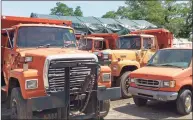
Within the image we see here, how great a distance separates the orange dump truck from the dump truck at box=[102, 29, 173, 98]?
4.53 ft

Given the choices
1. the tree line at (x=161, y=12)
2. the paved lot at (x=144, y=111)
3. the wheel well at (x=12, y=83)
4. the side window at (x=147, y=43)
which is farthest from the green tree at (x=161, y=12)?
the wheel well at (x=12, y=83)

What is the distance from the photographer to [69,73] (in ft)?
17.4

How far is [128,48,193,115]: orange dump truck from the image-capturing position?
6.69 m

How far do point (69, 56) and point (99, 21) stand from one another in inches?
552

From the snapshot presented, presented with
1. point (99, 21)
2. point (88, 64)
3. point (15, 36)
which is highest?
point (99, 21)

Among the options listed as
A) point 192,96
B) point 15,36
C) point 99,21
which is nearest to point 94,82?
point 15,36

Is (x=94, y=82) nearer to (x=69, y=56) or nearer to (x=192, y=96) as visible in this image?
(x=69, y=56)

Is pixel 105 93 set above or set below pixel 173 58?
below

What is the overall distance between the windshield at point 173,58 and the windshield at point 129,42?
7.22 ft

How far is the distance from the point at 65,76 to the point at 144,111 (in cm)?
290

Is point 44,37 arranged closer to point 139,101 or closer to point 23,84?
point 23,84

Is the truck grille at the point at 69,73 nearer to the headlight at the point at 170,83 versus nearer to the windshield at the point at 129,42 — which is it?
the headlight at the point at 170,83

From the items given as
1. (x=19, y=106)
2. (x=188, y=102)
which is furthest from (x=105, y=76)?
(x=188, y=102)

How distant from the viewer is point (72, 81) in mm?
5414
